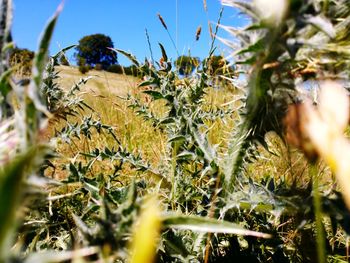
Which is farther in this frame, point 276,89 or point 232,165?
point 232,165

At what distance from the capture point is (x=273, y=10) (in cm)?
86

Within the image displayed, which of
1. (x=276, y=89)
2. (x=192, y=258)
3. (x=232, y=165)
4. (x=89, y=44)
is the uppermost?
(x=89, y=44)

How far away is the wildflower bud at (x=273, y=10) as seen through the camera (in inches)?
33.4

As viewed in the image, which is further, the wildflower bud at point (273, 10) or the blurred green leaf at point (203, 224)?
the wildflower bud at point (273, 10)

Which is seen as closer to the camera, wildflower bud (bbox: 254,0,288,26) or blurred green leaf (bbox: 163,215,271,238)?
blurred green leaf (bbox: 163,215,271,238)

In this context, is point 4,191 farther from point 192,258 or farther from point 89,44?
point 89,44

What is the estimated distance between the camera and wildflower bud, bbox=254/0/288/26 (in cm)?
85

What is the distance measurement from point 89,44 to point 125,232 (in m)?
49.4

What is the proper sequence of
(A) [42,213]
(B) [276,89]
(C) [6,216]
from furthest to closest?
(A) [42,213] < (B) [276,89] < (C) [6,216]

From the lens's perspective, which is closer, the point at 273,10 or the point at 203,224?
the point at 203,224

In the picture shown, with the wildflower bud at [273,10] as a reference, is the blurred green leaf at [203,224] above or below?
below

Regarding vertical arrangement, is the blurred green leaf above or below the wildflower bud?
below

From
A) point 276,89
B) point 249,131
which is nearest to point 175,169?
point 249,131

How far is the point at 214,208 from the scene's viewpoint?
1232 millimetres
